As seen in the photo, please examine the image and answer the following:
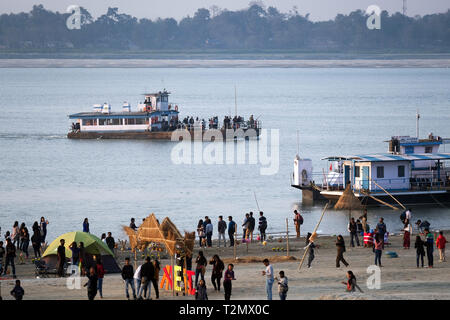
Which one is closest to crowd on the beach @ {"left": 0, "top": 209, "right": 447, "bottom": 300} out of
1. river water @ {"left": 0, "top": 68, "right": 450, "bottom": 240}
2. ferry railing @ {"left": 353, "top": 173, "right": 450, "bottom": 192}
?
river water @ {"left": 0, "top": 68, "right": 450, "bottom": 240}

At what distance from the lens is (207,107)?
149625 millimetres

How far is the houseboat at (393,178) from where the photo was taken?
47750mm

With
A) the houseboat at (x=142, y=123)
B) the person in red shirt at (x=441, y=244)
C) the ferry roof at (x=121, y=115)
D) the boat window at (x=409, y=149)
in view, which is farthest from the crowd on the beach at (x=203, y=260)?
the houseboat at (x=142, y=123)

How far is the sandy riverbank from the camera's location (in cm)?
2542

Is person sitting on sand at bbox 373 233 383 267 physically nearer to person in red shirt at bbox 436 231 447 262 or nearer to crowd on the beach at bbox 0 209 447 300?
crowd on the beach at bbox 0 209 447 300

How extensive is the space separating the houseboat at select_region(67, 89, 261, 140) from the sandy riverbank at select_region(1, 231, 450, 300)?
50.5m

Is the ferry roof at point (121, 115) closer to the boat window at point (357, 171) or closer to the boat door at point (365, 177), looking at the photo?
the boat window at point (357, 171)

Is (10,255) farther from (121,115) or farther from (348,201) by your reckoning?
(121,115)

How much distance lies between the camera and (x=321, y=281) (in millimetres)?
27453

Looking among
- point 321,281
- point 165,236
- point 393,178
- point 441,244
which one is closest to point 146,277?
point 165,236

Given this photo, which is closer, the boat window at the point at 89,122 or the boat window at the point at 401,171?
the boat window at the point at 401,171

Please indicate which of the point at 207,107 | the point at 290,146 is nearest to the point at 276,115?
the point at 207,107
